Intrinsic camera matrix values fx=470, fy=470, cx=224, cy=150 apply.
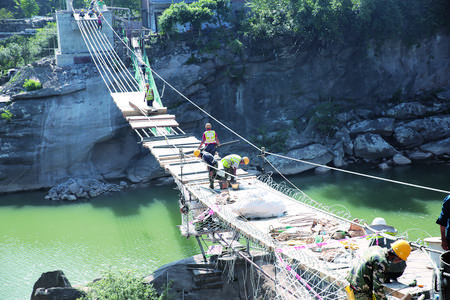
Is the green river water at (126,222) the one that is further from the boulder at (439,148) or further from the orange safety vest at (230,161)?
the orange safety vest at (230,161)

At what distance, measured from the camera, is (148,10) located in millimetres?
21672

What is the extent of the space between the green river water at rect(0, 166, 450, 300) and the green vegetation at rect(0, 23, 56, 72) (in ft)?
19.6

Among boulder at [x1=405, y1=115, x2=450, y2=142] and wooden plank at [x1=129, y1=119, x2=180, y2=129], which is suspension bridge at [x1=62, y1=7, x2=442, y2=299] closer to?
wooden plank at [x1=129, y1=119, x2=180, y2=129]

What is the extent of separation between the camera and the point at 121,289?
781 cm

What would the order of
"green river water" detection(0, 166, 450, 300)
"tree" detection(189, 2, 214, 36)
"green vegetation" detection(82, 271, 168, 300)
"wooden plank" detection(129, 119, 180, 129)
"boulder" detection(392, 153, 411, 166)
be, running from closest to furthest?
"green vegetation" detection(82, 271, 168, 300) → "wooden plank" detection(129, 119, 180, 129) → "green river water" detection(0, 166, 450, 300) → "boulder" detection(392, 153, 411, 166) → "tree" detection(189, 2, 214, 36)

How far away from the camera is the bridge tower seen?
17.6 meters

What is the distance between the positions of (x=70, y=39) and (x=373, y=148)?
40.0ft

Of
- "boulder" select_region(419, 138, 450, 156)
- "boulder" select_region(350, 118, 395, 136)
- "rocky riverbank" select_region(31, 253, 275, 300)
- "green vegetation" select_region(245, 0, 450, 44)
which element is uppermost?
"green vegetation" select_region(245, 0, 450, 44)

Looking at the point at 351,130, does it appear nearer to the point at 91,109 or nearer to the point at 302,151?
the point at 302,151

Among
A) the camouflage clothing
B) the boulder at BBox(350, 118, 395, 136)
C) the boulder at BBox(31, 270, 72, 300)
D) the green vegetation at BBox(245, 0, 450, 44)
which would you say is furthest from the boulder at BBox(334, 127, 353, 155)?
the camouflage clothing

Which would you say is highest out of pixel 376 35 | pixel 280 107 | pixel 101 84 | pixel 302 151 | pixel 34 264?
pixel 376 35

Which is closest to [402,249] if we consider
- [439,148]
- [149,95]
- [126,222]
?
[149,95]

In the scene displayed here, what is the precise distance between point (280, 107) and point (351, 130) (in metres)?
3.02

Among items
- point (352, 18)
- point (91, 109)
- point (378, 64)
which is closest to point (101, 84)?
point (91, 109)
